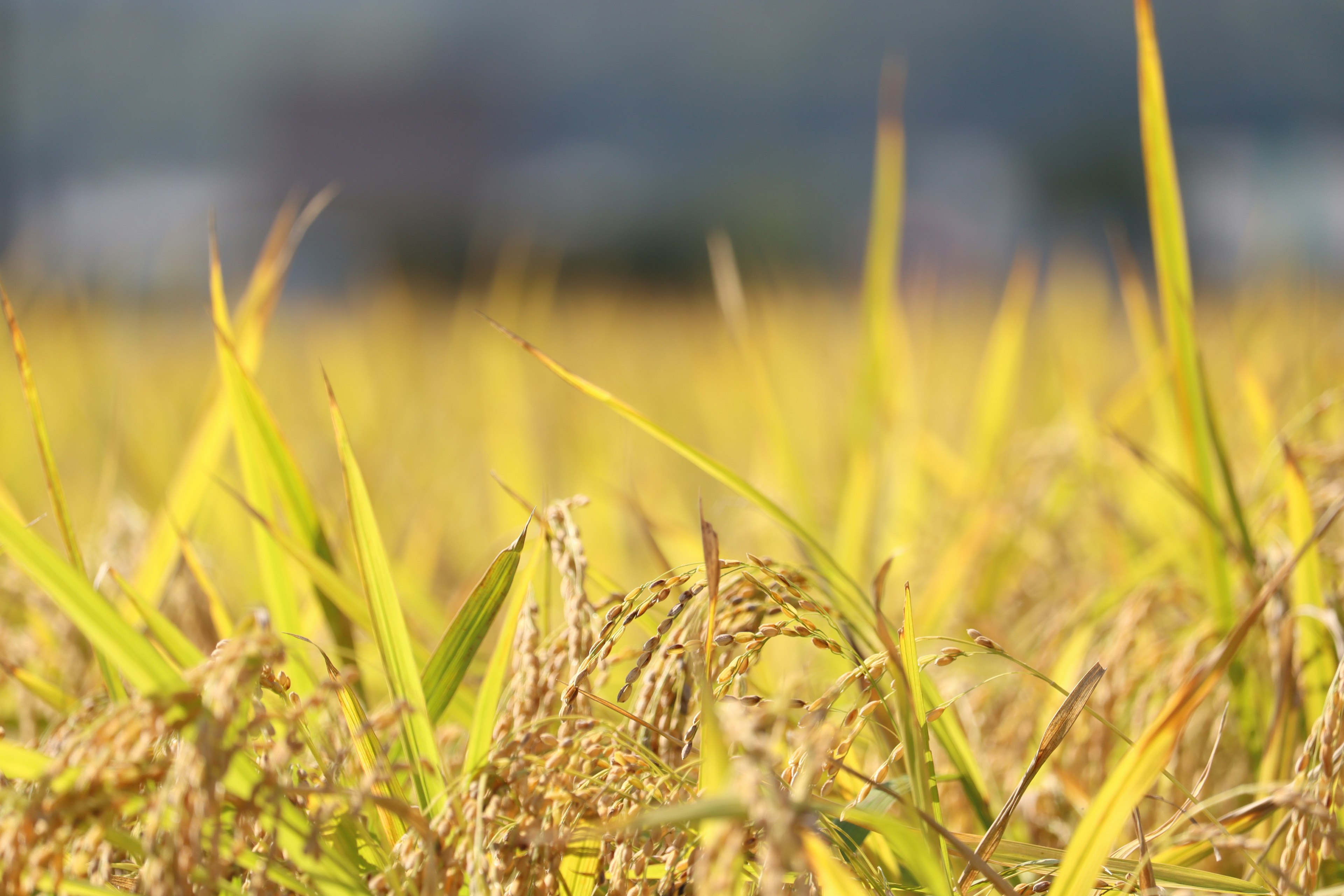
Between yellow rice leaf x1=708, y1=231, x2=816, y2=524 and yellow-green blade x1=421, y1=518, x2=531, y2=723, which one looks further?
yellow rice leaf x1=708, y1=231, x2=816, y2=524

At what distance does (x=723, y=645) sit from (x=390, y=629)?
0.11m

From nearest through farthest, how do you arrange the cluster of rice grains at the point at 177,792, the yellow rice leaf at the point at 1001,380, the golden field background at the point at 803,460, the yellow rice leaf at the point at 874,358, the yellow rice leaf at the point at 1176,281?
the cluster of rice grains at the point at 177,792, the yellow rice leaf at the point at 1176,281, the golden field background at the point at 803,460, the yellow rice leaf at the point at 874,358, the yellow rice leaf at the point at 1001,380

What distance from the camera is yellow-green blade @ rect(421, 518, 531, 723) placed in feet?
1.01

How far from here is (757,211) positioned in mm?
A: 6246

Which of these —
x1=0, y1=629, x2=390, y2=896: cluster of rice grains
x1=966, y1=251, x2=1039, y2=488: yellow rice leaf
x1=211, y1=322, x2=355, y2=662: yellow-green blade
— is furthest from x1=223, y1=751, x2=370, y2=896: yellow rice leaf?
x1=966, y1=251, x2=1039, y2=488: yellow rice leaf

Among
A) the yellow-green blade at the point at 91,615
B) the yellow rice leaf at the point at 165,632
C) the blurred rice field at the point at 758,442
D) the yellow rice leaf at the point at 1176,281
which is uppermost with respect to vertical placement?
the yellow rice leaf at the point at 1176,281

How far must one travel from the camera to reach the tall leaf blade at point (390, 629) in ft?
1.01

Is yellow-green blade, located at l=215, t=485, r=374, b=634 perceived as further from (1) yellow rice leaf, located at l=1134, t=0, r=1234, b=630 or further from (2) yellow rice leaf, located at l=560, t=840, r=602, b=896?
(1) yellow rice leaf, located at l=1134, t=0, r=1234, b=630

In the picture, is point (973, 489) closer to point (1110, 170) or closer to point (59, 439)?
point (59, 439)

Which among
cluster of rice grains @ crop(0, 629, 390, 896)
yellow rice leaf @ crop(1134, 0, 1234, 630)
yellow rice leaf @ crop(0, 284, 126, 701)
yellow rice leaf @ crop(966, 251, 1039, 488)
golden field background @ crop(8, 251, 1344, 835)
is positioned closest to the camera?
cluster of rice grains @ crop(0, 629, 390, 896)

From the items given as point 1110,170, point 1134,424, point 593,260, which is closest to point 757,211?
point 593,260

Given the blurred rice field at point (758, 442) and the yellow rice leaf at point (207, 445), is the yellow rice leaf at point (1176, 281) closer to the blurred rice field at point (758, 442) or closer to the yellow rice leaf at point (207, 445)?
the blurred rice field at point (758, 442)

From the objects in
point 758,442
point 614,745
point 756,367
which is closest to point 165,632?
point 614,745

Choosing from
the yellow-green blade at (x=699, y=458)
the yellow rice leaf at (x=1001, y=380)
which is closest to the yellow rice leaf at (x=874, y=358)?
the yellow rice leaf at (x=1001, y=380)
